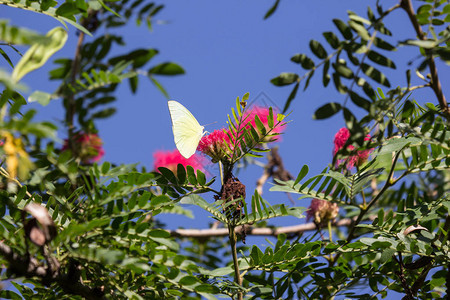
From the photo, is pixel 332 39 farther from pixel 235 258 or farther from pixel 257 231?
pixel 257 231

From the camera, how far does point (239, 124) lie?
4.20ft

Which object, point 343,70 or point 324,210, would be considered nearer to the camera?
point 343,70

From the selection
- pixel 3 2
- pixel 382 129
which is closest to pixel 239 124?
pixel 382 129

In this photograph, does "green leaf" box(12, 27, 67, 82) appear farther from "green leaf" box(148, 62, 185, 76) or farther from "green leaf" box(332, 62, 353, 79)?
"green leaf" box(332, 62, 353, 79)

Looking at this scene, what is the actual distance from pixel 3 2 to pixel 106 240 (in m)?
0.56

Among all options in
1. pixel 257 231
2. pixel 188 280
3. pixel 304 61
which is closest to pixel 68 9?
pixel 304 61

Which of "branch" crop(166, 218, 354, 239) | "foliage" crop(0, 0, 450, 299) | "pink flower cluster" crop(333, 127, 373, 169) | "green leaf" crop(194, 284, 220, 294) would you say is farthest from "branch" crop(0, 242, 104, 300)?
"branch" crop(166, 218, 354, 239)

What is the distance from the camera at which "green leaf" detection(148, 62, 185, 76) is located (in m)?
0.84

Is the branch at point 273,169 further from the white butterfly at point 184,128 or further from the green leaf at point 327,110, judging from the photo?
the green leaf at point 327,110

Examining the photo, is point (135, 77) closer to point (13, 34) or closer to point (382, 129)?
point (13, 34)

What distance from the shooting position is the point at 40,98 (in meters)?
0.84

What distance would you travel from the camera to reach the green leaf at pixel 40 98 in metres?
0.84

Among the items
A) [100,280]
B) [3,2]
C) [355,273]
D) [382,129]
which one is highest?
[3,2]

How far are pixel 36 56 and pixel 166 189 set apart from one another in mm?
565
